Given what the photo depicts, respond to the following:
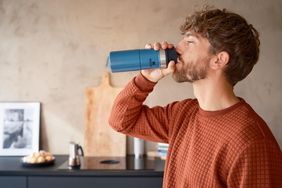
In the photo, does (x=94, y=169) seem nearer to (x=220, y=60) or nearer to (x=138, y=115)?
(x=138, y=115)

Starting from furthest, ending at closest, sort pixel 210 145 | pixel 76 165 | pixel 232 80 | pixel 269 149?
pixel 76 165, pixel 232 80, pixel 210 145, pixel 269 149

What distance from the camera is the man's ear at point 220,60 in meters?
1.04

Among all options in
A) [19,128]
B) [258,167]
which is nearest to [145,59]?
[258,167]

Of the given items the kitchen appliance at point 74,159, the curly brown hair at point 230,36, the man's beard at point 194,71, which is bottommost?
the kitchen appliance at point 74,159

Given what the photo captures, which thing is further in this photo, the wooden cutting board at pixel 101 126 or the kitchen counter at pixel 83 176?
the wooden cutting board at pixel 101 126

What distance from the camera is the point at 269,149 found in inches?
34.7

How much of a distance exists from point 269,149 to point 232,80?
29cm

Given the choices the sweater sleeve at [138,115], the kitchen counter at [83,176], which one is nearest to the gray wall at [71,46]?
the kitchen counter at [83,176]

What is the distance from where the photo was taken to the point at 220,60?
3.45 ft

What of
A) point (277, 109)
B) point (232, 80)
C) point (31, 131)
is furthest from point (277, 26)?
point (31, 131)

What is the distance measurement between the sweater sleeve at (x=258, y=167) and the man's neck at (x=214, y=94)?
195mm

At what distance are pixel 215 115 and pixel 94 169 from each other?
976mm

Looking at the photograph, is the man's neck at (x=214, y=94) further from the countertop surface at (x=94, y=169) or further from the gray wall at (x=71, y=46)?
the gray wall at (x=71, y=46)

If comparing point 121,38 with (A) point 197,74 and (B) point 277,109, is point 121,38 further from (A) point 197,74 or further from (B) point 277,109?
(A) point 197,74
